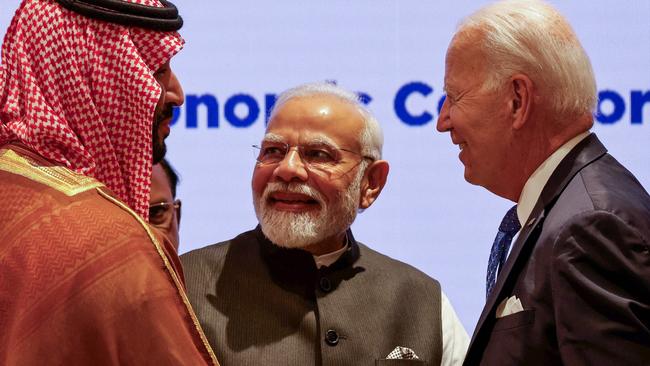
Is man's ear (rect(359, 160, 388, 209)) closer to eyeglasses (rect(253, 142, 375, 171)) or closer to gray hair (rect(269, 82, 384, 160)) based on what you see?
gray hair (rect(269, 82, 384, 160))

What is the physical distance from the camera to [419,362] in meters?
3.10

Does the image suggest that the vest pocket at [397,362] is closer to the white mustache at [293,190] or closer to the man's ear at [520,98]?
the white mustache at [293,190]

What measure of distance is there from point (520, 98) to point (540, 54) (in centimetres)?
12

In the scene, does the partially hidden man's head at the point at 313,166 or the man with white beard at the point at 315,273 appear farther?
the partially hidden man's head at the point at 313,166

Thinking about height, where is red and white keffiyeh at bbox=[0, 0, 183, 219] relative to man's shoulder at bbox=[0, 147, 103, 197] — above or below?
above

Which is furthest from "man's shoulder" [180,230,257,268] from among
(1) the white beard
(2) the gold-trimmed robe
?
(2) the gold-trimmed robe

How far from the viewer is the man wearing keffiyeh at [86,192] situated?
73.8 inches

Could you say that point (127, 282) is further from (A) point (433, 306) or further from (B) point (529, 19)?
(A) point (433, 306)

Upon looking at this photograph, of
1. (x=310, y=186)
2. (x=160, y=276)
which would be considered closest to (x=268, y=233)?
(x=310, y=186)

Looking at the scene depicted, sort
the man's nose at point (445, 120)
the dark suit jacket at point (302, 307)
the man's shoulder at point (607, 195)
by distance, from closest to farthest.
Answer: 1. the man's shoulder at point (607, 195)
2. the man's nose at point (445, 120)
3. the dark suit jacket at point (302, 307)

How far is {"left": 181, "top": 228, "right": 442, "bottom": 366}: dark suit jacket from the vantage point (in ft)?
10.1

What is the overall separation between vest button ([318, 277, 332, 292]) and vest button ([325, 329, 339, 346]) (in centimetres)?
16

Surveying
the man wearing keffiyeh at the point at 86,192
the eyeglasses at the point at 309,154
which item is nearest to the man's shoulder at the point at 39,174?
the man wearing keffiyeh at the point at 86,192

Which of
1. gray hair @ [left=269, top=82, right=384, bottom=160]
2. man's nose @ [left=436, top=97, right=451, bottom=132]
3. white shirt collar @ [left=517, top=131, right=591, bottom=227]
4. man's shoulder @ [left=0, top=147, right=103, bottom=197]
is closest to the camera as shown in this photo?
man's shoulder @ [left=0, top=147, right=103, bottom=197]
